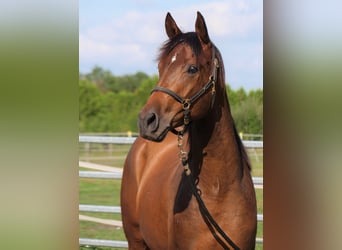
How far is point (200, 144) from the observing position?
2371 millimetres

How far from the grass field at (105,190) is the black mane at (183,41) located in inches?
59.6

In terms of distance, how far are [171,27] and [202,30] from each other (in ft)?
0.71

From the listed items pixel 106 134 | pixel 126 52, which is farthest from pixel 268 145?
pixel 106 134

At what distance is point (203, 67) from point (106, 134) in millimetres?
16214

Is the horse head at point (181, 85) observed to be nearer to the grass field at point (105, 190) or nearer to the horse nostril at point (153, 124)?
the horse nostril at point (153, 124)

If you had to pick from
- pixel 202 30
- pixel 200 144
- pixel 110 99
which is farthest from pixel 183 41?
pixel 110 99

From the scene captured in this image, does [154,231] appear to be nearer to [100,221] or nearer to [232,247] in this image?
[232,247]

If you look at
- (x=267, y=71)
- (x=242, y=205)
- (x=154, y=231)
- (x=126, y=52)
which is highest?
(x=126, y=52)

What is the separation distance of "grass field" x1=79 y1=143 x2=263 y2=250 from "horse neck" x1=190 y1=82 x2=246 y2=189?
1243 millimetres

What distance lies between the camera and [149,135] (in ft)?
6.88

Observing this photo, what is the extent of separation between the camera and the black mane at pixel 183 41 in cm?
223

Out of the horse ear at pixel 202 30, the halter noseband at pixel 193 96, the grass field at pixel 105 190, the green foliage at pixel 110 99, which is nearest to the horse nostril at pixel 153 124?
the halter noseband at pixel 193 96

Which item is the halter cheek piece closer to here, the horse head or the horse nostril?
the horse head

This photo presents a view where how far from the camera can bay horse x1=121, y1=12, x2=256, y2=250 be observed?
2154mm
